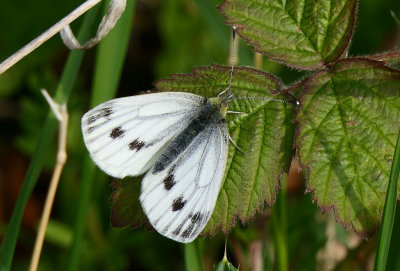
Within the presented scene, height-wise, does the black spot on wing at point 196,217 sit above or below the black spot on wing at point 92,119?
below

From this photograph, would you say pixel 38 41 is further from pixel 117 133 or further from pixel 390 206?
pixel 390 206

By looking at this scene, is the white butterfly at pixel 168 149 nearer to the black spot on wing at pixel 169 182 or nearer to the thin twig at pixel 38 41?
the black spot on wing at pixel 169 182

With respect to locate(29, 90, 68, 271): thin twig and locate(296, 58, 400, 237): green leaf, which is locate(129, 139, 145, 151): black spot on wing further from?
locate(296, 58, 400, 237): green leaf

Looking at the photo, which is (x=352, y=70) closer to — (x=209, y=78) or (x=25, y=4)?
(x=209, y=78)

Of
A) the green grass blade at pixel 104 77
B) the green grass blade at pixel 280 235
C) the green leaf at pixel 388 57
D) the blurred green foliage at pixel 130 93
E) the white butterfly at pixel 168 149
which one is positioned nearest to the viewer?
the white butterfly at pixel 168 149

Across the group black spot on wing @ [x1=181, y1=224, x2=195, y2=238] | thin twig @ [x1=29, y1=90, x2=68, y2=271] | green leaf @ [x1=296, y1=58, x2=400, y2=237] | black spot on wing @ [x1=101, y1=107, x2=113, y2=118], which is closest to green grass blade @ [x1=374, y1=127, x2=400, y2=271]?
green leaf @ [x1=296, y1=58, x2=400, y2=237]

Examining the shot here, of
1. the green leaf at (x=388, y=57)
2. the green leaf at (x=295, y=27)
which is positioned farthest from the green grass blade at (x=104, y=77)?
the green leaf at (x=388, y=57)
